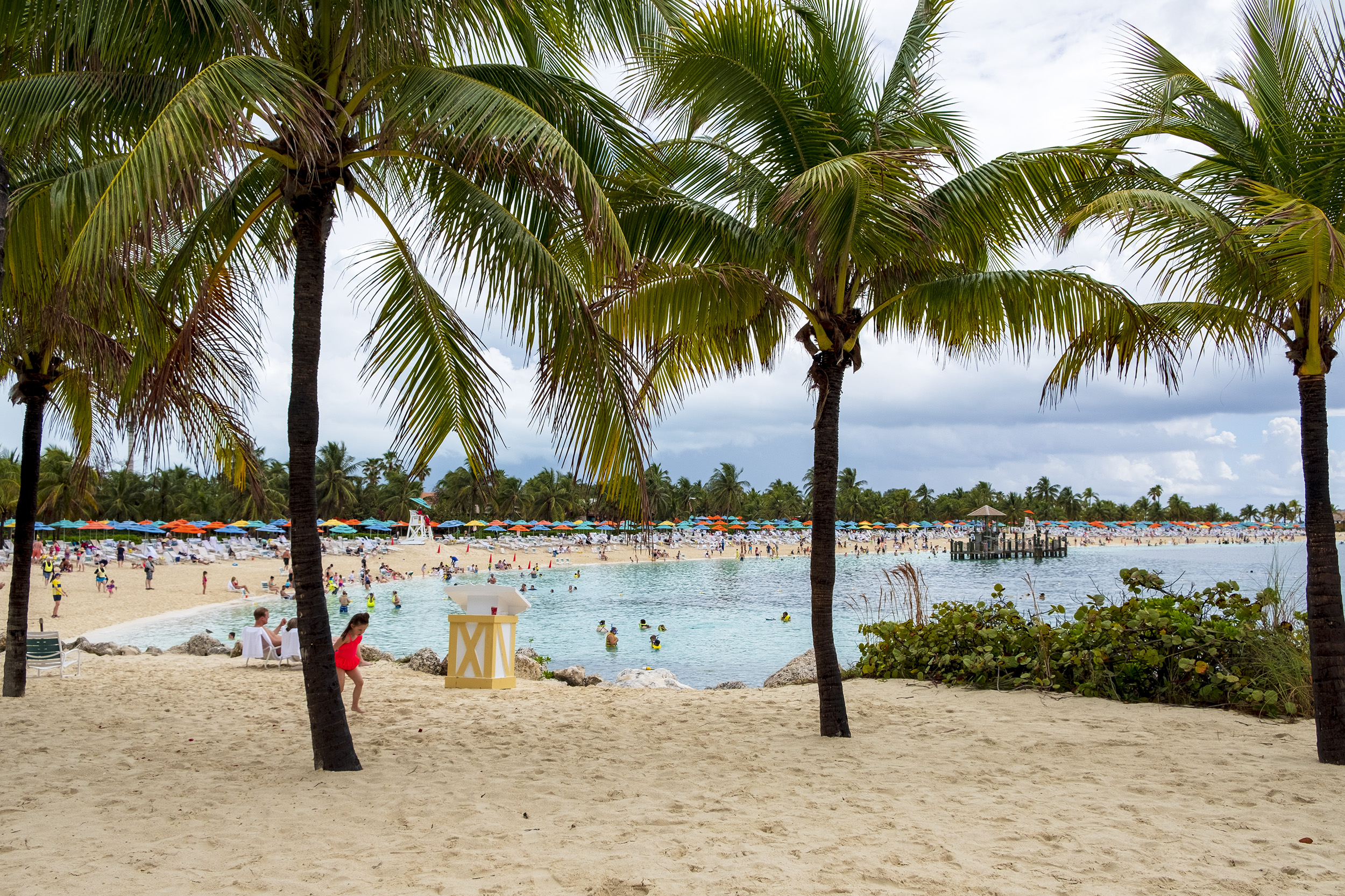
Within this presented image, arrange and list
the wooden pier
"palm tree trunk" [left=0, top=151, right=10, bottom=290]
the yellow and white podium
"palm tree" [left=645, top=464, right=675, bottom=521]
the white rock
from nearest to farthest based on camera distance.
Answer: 1. "palm tree trunk" [left=0, top=151, right=10, bottom=290]
2. the yellow and white podium
3. the white rock
4. the wooden pier
5. "palm tree" [left=645, top=464, right=675, bottom=521]

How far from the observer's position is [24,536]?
27.6 ft

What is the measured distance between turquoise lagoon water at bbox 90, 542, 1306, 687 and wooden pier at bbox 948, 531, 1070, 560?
344cm

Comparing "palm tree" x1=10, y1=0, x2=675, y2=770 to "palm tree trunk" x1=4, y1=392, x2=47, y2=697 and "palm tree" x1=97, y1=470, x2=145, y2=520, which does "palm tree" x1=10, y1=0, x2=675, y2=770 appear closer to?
"palm tree trunk" x1=4, y1=392, x2=47, y2=697

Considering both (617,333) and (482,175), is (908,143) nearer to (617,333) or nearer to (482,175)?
(617,333)

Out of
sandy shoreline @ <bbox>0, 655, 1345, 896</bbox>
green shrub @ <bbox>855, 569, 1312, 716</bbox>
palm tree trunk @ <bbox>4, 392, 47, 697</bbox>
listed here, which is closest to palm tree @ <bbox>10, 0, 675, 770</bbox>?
sandy shoreline @ <bbox>0, 655, 1345, 896</bbox>

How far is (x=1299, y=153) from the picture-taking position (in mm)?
5891

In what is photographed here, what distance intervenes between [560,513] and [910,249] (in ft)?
287

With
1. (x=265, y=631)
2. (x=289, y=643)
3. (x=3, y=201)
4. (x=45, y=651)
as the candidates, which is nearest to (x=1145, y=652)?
(x=3, y=201)

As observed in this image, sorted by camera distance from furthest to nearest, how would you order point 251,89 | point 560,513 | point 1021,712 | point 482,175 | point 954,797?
1. point 560,513
2. point 1021,712
3. point 482,175
4. point 954,797
5. point 251,89

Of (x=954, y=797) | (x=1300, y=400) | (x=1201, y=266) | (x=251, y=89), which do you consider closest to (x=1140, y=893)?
(x=954, y=797)

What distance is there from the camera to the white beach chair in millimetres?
12141

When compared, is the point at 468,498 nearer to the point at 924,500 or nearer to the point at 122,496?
the point at 122,496

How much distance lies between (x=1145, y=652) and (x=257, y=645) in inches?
446

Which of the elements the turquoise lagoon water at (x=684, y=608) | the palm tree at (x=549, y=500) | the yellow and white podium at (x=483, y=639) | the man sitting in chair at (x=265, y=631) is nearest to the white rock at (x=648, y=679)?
the yellow and white podium at (x=483, y=639)
